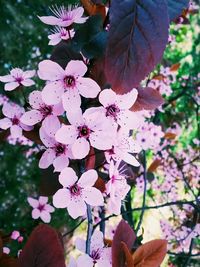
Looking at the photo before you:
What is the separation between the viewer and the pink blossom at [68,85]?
61 cm

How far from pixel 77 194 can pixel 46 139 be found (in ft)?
0.39

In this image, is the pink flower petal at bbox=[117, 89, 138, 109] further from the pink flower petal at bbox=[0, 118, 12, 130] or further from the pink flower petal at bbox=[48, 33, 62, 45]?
the pink flower petal at bbox=[0, 118, 12, 130]

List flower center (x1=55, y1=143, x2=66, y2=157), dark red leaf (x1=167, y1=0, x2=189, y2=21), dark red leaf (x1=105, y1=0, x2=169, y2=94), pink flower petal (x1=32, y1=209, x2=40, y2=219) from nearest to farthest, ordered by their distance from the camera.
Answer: dark red leaf (x1=105, y1=0, x2=169, y2=94), dark red leaf (x1=167, y1=0, x2=189, y2=21), flower center (x1=55, y1=143, x2=66, y2=157), pink flower petal (x1=32, y1=209, x2=40, y2=219)

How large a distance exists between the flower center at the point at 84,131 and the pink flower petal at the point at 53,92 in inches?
2.4

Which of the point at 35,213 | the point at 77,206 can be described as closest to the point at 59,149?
the point at 77,206

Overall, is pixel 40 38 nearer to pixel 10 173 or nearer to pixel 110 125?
pixel 10 173

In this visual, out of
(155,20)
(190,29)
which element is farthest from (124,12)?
(190,29)

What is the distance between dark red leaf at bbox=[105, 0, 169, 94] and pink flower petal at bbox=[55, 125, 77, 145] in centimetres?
17

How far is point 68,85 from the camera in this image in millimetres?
621

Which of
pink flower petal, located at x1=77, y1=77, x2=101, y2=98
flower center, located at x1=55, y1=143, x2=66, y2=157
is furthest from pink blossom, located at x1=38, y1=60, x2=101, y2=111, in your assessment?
flower center, located at x1=55, y1=143, x2=66, y2=157

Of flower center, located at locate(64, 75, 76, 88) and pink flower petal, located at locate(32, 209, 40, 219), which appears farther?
pink flower petal, located at locate(32, 209, 40, 219)

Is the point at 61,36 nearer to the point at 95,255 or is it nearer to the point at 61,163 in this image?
the point at 61,163

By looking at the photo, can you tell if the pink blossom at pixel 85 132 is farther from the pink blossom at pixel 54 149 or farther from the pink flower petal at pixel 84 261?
the pink flower petal at pixel 84 261

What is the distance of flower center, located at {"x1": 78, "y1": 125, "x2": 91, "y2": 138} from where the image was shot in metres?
0.63
